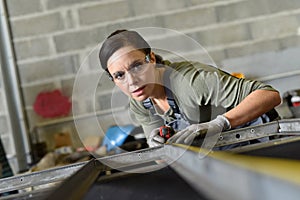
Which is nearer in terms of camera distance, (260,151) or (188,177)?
(188,177)

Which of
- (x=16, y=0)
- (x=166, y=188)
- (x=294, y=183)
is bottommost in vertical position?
(x=166, y=188)

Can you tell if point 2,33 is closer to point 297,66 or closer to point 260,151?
point 297,66

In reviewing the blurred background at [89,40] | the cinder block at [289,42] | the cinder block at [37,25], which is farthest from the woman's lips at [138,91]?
the cinder block at [289,42]

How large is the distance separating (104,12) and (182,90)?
1566 mm

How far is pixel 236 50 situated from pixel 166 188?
6.53 ft

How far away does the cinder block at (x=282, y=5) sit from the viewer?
8.72 ft

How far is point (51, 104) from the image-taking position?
2.62 m

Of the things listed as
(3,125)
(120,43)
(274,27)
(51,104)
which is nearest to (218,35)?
(274,27)

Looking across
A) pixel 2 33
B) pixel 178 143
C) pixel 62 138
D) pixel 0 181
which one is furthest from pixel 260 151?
pixel 2 33

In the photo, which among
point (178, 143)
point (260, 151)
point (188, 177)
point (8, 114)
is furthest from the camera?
point (8, 114)

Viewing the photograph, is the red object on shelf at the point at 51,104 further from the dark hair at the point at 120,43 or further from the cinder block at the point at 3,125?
the dark hair at the point at 120,43

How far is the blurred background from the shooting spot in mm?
2613

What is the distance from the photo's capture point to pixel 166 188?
79 centimetres

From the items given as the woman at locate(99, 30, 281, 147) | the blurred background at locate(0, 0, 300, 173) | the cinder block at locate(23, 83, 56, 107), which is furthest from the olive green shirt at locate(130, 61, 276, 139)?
the cinder block at locate(23, 83, 56, 107)
